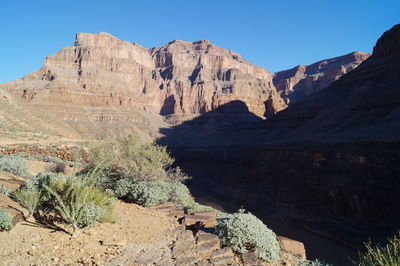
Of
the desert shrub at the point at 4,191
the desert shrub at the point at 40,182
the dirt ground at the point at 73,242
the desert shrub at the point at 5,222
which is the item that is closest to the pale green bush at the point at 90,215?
the dirt ground at the point at 73,242

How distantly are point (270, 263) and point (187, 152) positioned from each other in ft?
193

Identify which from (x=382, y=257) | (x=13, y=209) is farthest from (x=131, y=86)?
(x=382, y=257)

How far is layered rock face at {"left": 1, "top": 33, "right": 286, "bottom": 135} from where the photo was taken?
3410 inches

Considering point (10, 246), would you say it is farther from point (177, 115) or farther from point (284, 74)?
point (284, 74)

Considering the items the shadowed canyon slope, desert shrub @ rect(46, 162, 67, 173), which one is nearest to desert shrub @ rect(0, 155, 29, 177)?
desert shrub @ rect(46, 162, 67, 173)

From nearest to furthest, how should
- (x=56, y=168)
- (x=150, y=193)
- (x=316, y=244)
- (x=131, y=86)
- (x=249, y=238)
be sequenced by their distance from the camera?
1. (x=249, y=238)
2. (x=150, y=193)
3. (x=56, y=168)
4. (x=316, y=244)
5. (x=131, y=86)

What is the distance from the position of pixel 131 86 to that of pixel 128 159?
120675 mm

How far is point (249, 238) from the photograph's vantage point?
564cm

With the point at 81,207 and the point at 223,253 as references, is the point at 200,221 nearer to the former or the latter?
the point at 223,253

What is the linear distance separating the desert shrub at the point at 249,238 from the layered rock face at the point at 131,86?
75.0m

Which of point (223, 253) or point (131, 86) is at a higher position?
point (131, 86)

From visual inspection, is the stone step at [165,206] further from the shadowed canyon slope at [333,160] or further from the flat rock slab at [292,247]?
the shadowed canyon slope at [333,160]

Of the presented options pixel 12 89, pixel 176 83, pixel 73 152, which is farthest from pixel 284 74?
pixel 73 152

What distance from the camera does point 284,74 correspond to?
19550cm
